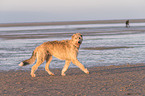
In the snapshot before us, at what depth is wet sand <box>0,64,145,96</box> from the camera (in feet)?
21.1

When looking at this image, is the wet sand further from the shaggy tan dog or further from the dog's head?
the dog's head

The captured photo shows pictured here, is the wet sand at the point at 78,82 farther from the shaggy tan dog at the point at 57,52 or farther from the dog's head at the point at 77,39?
the dog's head at the point at 77,39

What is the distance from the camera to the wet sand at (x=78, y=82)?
645 centimetres

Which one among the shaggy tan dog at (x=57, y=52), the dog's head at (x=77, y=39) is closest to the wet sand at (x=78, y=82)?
the shaggy tan dog at (x=57, y=52)

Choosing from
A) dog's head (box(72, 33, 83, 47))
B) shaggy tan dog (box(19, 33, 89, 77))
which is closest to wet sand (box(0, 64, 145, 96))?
shaggy tan dog (box(19, 33, 89, 77))

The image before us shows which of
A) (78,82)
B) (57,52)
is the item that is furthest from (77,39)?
(78,82)

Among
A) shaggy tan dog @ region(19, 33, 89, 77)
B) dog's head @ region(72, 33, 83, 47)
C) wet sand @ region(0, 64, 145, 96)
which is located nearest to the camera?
wet sand @ region(0, 64, 145, 96)

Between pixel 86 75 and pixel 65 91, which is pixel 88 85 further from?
pixel 86 75

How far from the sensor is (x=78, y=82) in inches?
301

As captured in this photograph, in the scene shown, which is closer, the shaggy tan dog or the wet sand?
the wet sand

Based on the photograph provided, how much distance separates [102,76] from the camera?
8508mm

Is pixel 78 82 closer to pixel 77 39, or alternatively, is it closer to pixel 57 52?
pixel 77 39

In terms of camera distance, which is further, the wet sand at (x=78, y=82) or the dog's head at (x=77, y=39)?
the dog's head at (x=77, y=39)

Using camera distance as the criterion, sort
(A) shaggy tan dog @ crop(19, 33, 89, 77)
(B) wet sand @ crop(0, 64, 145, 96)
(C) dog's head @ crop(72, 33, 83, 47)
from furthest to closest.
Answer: (A) shaggy tan dog @ crop(19, 33, 89, 77) → (C) dog's head @ crop(72, 33, 83, 47) → (B) wet sand @ crop(0, 64, 145, 96)
